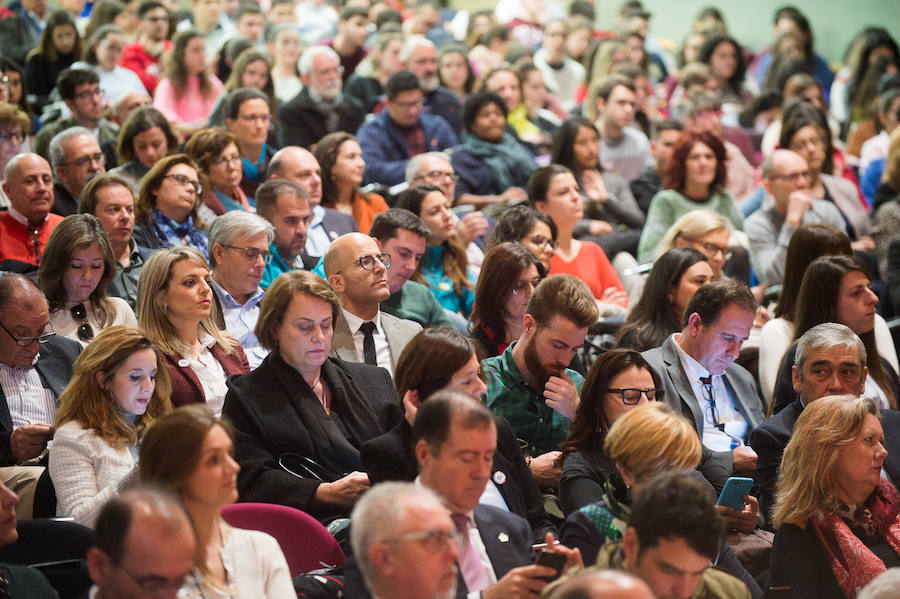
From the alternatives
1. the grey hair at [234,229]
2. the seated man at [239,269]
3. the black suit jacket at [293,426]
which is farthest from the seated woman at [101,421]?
the grey hair at [234,229]

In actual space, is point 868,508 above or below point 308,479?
above

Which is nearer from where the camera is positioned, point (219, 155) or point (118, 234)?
point (118, 234)

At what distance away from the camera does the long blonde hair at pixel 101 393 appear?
3098 mm

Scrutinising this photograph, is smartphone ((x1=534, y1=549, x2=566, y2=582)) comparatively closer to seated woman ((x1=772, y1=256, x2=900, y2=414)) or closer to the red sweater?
seated woman ((x1=772, y1=256, x2=900, y2=414))

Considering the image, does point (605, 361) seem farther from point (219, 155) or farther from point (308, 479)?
point (219, 155)

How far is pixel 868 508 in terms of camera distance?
3.21 metres

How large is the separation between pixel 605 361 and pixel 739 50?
21.9 ft

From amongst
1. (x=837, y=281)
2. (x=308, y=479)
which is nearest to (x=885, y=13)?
(x=837, y=281)

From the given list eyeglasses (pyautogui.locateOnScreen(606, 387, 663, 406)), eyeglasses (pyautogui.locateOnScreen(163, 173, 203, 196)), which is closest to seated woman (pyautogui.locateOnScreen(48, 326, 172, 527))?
eyeglasses (pyautogui.locateOnScreen(606, 387, 663, 406))

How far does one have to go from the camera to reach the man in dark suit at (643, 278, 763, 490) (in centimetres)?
388

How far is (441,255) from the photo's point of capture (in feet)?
16.8

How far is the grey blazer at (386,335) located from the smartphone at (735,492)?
123cm

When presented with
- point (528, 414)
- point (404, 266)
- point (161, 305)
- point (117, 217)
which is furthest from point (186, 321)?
point (528, 414)

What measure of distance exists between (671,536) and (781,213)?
12.6 ft
